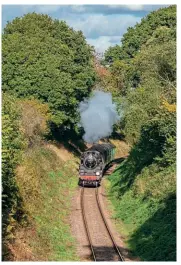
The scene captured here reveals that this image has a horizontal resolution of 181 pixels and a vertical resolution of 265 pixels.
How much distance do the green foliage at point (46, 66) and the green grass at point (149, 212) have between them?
12.8 meters

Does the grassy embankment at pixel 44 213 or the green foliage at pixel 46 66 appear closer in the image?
the grassy embankment at pixel 44 213

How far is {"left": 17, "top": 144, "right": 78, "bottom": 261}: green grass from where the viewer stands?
22.2m

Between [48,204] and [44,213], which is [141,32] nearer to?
[48,204]

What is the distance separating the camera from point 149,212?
26.6 metres

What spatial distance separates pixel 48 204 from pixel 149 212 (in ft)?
22.5

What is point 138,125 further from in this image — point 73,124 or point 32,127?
point 73,124

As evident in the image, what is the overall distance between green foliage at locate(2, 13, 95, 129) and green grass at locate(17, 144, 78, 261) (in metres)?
5.48

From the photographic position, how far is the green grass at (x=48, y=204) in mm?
22234

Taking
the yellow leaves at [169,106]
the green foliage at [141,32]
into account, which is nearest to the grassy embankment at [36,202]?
the yellow leaves at [169,106]

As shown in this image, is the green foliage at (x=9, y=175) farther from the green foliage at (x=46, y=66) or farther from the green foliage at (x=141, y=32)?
the green foliage at (x=141, y=32)

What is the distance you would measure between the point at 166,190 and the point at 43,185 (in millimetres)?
10351

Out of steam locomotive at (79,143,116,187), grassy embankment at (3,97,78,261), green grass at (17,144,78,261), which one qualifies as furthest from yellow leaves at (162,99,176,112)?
steam locomotive at (79,143,116,187)

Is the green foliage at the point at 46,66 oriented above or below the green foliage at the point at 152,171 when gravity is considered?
above

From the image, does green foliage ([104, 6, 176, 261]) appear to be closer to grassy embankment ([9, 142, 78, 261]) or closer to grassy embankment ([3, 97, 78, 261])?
grassy embankment ([9, 142, 78, 261])
